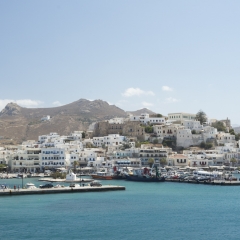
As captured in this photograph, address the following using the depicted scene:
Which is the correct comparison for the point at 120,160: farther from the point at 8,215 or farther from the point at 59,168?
the point at 8,215

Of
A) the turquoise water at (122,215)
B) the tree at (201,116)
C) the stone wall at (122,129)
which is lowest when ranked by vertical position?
the turquoise water at (122,215)

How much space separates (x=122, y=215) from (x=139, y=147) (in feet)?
164

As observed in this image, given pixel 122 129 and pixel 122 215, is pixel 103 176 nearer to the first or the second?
pixel 122 129

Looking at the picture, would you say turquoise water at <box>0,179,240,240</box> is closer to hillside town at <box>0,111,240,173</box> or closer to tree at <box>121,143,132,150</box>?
hillside town at <box>0,111,240,173</box>

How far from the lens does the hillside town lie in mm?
75625

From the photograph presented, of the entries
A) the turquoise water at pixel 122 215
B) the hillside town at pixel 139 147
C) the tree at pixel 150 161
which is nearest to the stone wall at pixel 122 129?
the hillside town at pixel 139 147

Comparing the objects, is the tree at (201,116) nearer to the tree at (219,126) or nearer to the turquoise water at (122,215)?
the tree at (219,126)

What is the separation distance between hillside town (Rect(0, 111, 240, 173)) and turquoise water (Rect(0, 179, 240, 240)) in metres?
29.8

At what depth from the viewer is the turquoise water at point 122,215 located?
28734 millimetres

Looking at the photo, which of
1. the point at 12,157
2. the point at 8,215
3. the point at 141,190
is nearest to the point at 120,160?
the point at 12,157

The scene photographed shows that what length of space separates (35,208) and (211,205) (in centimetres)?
1261

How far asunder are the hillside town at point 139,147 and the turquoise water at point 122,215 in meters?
29.8

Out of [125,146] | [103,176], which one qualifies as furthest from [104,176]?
[125,146]

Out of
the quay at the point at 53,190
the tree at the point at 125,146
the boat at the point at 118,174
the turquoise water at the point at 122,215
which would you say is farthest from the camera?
the tree at the point at 125,146
